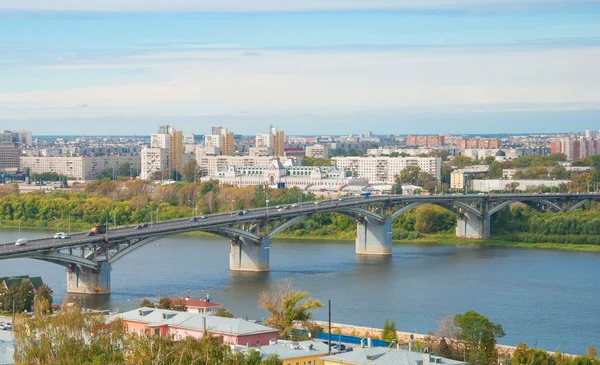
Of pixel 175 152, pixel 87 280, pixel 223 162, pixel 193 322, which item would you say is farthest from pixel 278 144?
pixel 193 322

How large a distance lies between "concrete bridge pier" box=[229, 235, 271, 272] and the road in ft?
1.96

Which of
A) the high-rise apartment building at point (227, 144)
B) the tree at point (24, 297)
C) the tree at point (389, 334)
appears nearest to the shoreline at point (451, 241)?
the tree at point (24, 297)

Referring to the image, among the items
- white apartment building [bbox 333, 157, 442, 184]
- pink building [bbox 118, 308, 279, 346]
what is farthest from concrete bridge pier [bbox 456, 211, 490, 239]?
pink building [bbox 118, 308, 279, 346]

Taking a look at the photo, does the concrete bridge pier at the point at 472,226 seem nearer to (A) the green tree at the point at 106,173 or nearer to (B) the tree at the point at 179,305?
(B) the tree at the point at 179,305

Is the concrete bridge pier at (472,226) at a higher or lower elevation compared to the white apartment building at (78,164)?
lower

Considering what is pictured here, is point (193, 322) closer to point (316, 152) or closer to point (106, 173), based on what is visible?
point (106, 173)

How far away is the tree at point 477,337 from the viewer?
17.6 m

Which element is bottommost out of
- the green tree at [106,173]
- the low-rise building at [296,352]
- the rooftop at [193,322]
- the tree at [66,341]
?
the low-rise building at [296,352]

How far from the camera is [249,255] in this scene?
104 ft

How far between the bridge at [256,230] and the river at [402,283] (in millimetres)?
550

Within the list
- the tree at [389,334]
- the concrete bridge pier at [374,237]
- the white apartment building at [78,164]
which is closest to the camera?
the tree at [389,334]

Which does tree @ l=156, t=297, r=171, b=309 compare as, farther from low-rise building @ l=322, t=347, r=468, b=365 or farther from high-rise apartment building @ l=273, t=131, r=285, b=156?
high-rise apartment building @ l=273, t=131, r=285, b=156

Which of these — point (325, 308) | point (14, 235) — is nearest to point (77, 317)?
point (325, 308)

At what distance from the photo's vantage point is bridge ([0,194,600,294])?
86.4 feet
